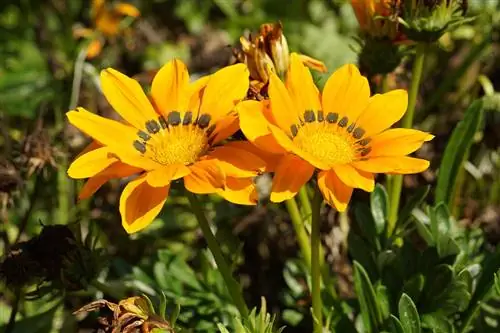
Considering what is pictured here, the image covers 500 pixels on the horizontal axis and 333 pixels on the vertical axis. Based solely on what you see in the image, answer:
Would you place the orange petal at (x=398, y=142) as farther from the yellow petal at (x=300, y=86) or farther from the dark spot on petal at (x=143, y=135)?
the dark spot on petal at (x=143, y=135)

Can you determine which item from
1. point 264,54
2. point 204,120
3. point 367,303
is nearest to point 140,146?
point 204,120

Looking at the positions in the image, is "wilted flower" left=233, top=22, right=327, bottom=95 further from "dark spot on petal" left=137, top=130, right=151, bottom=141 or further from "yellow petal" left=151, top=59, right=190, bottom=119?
"dark spot on petal" left=137, top=130, right=151, bottom=141

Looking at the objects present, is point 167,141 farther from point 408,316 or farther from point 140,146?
point 408,316

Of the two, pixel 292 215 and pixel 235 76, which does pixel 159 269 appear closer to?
pixel 292 215

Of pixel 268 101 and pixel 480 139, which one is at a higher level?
pixel 268 101

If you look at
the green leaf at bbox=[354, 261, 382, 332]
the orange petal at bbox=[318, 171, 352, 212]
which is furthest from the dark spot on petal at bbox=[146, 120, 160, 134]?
the green leaf at bbox=[354, 261, 382, 332]

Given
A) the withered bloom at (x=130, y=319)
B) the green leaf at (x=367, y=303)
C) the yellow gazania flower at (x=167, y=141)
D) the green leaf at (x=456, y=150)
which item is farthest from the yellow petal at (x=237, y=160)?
the green leaf at (x=456, y=150)

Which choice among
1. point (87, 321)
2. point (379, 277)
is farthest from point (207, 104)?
point (87, 321)
